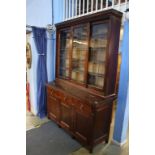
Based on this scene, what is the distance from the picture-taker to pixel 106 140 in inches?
96.2

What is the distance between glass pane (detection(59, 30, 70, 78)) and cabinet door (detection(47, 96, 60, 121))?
1.83 feet

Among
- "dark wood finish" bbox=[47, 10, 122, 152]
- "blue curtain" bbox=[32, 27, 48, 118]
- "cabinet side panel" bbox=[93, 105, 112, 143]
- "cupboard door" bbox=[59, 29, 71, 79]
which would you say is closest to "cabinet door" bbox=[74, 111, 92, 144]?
"dark wood finish" bbox=[47, 10, 122, 152]

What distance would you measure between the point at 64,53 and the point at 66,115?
1285 mm

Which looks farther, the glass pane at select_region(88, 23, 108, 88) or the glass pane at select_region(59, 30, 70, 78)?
the glass pane at select_region(59, 30, 70, 78)

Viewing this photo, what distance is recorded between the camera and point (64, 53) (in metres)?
3.06

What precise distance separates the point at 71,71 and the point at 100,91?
819 mm

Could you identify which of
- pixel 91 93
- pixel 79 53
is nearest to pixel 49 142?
pixel 91 93

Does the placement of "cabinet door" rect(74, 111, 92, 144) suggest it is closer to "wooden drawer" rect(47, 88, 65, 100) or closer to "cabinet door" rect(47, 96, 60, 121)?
"wooden drawer" rect(47, 88, 65, 100)

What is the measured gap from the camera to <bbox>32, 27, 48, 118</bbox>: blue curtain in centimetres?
299

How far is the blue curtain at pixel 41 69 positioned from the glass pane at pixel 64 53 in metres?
0.37

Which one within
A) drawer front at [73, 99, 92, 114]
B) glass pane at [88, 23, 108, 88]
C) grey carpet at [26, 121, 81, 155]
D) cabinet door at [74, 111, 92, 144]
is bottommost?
grey carpet at [26, 121, 81, 155]

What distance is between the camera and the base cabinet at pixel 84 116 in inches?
82.9
